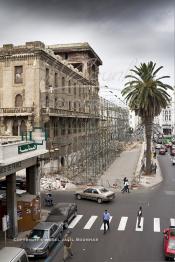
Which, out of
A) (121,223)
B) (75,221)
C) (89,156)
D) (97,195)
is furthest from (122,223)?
(89,156)

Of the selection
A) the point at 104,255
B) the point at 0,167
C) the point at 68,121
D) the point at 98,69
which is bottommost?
the point at 104,255

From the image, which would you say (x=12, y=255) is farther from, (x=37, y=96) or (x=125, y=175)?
(x=125, y=175)

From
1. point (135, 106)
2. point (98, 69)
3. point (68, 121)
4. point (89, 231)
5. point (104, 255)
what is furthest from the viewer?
point (98, 69)

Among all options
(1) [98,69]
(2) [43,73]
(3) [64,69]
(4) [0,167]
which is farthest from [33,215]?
(1) [98,69]

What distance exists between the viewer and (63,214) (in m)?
26.2

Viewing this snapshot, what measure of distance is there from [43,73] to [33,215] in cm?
2214

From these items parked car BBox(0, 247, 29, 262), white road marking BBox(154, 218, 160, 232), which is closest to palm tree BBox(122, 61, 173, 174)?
white road marking BBox(154, 218, 160, 232)

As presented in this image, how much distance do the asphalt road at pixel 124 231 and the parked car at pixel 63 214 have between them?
0.77 meters

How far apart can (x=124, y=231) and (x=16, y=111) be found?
22.6 m

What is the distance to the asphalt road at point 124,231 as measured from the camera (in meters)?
20.2

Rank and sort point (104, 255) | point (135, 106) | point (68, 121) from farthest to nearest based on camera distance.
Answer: point (68, 121), point (135, 106), point (104, 255)

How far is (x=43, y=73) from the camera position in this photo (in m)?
43.8

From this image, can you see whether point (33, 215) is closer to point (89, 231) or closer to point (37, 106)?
point (89, 231)

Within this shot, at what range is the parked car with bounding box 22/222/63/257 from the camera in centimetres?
1964
